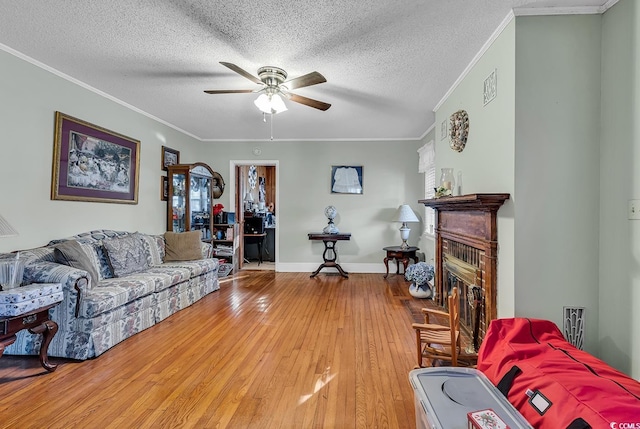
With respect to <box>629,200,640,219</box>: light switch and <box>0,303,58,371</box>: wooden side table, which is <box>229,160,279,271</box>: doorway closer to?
<box>0,303,58,371</box>: wooden side table

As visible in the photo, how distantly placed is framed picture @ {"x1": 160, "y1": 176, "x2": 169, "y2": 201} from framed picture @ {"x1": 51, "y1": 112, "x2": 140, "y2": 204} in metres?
0.56

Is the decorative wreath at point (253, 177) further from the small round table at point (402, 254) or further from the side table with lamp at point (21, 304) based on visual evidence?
the side table with lamp at point (21, 304)

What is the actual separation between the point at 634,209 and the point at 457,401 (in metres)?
1.52

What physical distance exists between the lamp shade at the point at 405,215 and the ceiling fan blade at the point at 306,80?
3.24 metres

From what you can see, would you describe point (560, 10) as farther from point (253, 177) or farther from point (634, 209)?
point (253, 177)

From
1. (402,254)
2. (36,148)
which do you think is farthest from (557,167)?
(36,148)

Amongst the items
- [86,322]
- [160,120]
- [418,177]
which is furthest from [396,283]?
[160,120]

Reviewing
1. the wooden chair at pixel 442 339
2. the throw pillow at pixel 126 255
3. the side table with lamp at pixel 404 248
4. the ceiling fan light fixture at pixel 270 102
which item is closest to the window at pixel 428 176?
the side table with lamp at pixel 404 248

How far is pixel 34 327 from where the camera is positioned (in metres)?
2.15

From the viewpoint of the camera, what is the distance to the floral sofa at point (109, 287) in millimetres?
2369

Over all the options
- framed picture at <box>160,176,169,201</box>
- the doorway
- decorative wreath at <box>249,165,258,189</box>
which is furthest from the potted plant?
decorative wreath at <box>249,165,258,189</box>

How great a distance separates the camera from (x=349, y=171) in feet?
18.7

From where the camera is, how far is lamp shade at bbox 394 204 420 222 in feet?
17.0

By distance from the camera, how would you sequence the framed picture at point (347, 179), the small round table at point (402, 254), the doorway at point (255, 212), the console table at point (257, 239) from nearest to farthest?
the small round table at point (402, 254)
the framed picture at point (347, 179)
the doorway at point (255, 212)
the console table at point (257, 239)
